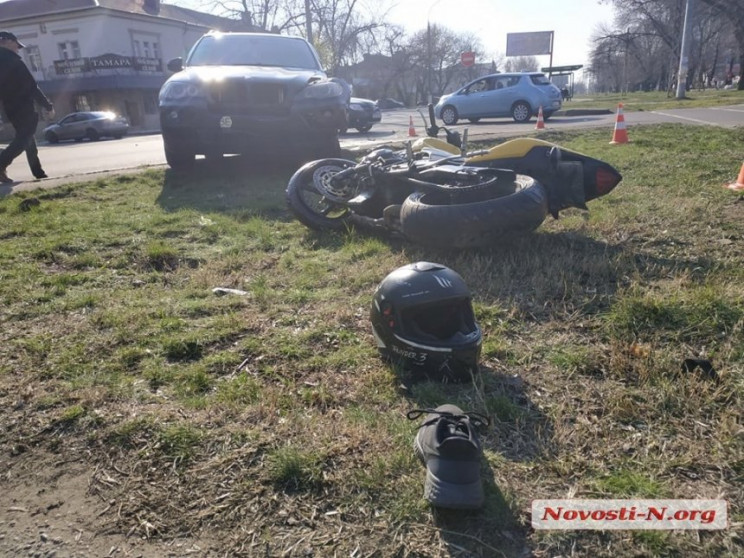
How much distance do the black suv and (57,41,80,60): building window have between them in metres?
41.8

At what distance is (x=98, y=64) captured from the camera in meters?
38.9

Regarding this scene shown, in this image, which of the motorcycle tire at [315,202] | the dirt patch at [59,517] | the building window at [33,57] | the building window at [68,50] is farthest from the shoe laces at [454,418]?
the building window at [33,57]

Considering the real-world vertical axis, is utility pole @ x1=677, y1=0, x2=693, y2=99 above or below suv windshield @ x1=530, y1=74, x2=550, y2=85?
above

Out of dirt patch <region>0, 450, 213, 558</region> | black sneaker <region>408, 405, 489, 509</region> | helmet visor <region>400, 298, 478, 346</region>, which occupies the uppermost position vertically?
helmet visor <region>400, 298, 478, 346</region>

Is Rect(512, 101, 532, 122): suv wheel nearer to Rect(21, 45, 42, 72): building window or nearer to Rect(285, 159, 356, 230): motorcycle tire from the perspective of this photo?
Rect(285, 159, 356, 230): motorcycle tire

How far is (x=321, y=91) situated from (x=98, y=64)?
3877 cm

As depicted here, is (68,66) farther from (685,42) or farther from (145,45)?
(685,42)

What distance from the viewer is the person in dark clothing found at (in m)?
7.81

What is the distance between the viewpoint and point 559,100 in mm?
18922

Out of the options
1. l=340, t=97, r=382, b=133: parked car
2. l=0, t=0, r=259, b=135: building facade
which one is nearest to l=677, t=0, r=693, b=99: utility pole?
l=340, t=97, r=382, b=133: parked car

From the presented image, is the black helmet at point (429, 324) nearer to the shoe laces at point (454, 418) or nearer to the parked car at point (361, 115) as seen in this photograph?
the shoe laces at point (454, 418)

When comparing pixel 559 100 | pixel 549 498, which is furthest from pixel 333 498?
pixel 559 100

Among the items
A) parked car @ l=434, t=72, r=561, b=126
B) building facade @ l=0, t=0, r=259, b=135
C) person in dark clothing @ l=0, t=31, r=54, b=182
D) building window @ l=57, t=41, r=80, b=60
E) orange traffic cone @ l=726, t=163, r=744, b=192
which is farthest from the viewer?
building window @ l=57, t=41, r=80, b=60

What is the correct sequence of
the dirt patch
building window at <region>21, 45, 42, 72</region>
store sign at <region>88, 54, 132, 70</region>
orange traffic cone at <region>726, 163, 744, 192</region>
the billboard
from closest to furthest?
1. the dirt patch
2. orange traffic cone at <region>726, 163, 744, 192</region>
3. store sign at <region>88, 54, 132, 70</region>
4. building window at <region>21, 45, 42, 72</region>
5. the billboard
